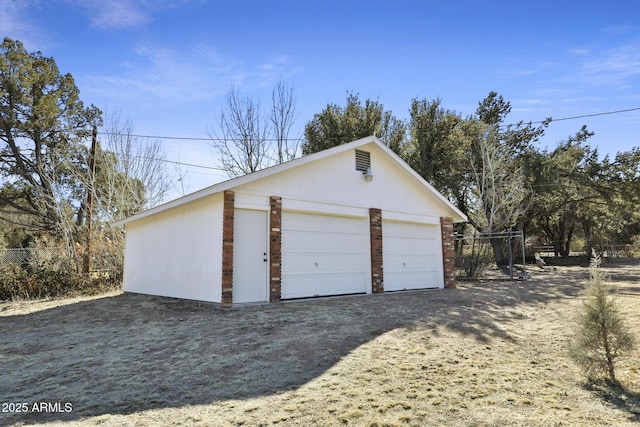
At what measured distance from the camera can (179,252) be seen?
9.78 m

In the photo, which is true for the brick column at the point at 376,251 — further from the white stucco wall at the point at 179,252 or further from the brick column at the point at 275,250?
the white stucco wall at the point at 179,252

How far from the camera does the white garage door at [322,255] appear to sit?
9.17 meters

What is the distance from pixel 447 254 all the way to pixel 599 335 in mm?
9458

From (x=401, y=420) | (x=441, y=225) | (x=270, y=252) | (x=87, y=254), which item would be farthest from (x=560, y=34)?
(x=87, y=254)

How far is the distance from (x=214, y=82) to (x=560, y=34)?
10993 mm

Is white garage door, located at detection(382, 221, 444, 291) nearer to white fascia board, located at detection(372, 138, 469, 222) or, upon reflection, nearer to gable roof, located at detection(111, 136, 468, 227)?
white fascia board, located at detection(372, 138, 469, 222)

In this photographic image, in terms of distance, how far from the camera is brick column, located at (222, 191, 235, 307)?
7.87 meters

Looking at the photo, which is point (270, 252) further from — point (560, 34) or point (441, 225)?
point (560, 34)

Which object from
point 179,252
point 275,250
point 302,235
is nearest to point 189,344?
point 275,250

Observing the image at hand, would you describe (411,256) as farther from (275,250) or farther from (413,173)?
(275,250)

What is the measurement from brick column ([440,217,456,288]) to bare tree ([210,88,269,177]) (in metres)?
10.6

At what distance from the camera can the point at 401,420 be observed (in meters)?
3.05

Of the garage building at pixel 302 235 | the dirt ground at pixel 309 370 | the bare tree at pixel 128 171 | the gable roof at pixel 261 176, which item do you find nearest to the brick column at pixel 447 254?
the garage building at pixel 302 235

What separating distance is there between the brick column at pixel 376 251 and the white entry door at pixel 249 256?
3472 millimetres
